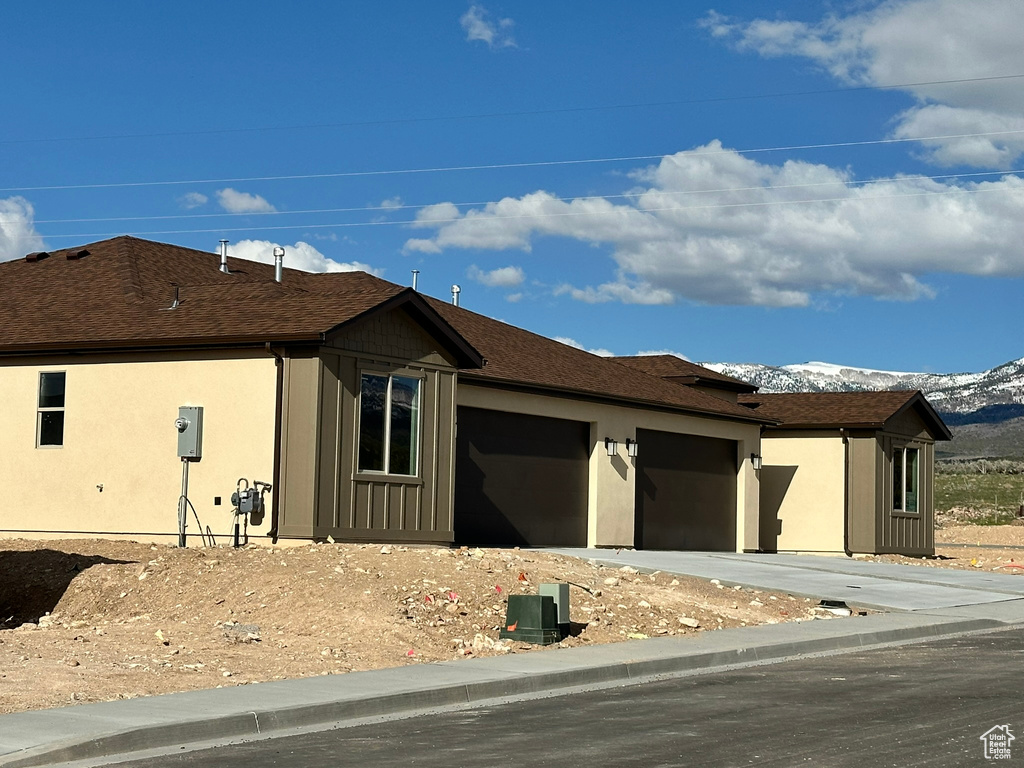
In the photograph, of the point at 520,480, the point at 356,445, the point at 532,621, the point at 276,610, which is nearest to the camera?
the point at 532,621

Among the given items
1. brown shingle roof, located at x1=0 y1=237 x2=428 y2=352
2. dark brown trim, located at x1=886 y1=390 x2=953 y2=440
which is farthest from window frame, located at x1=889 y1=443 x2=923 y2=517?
brown shingle roof, located at x1=0 y1=237 x2=428 y2=352

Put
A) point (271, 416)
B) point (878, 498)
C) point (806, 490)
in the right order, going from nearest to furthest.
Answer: point (271, 416)
point (878, 498)
point (806, 490)

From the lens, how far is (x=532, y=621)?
14641 mm

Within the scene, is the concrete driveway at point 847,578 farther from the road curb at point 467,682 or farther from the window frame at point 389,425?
the window frame at point 389,425

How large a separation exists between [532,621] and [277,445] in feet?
21.8

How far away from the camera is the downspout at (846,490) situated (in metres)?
32.6

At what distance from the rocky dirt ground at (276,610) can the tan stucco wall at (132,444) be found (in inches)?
48.8

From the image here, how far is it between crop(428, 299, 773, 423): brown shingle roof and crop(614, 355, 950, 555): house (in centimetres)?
176

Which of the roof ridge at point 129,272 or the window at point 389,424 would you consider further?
the roof ridge at point 129,272

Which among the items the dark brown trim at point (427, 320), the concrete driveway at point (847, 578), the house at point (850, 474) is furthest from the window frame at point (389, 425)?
the house at point (850, 474)

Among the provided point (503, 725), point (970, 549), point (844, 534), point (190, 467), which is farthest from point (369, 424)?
point (970, 549)

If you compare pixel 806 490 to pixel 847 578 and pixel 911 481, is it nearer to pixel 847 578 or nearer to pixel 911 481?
pixel 911 481

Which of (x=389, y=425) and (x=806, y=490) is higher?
(x=389, y=425)

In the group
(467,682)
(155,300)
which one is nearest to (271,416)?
(155,300)
